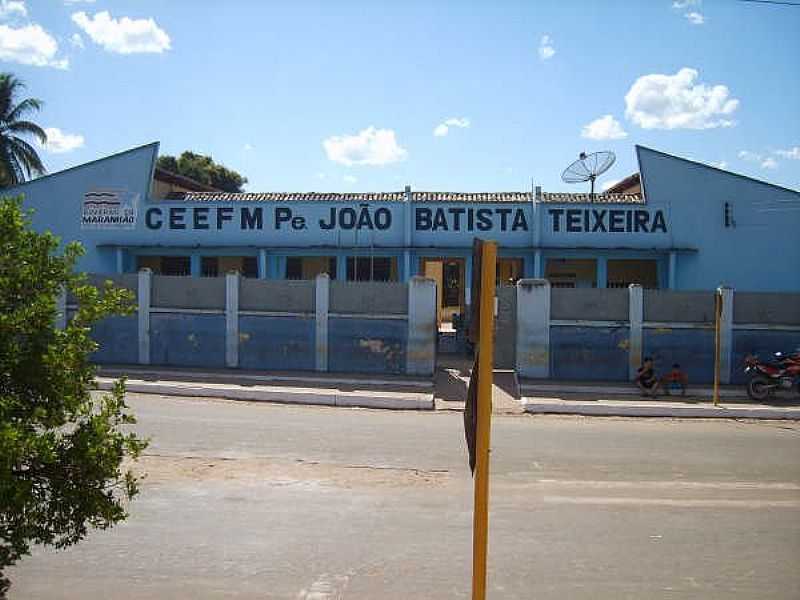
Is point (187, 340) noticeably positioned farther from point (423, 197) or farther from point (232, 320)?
point (423, 197)

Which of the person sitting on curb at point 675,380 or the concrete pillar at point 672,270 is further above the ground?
the concrete pillar at point 672,270

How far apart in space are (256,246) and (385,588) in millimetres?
18156

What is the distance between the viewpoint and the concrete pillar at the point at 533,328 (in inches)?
612

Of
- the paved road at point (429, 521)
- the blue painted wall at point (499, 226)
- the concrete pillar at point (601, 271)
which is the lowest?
the paved road at point (429, 521)

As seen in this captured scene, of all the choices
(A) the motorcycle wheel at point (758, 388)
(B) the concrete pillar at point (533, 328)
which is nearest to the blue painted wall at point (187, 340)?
(B) the concrete pillar at point (533, 328)

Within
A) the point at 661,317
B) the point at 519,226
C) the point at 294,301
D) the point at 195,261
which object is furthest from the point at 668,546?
the point at 195,261

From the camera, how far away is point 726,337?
50.6 ft

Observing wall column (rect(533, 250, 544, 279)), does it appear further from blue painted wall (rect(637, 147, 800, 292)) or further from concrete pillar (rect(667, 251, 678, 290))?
concrete pillar (rect(667, 251, 678, 290))

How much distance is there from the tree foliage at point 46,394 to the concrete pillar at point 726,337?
14.5 metres

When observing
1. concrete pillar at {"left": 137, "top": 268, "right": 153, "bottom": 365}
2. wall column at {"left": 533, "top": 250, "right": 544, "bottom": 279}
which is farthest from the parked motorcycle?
concrete pillar at {"left": 137, "top": 268, "right": 153, "bottom": 365}

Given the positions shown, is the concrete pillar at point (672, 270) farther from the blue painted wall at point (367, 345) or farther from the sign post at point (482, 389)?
the sign post at point (482, 389)

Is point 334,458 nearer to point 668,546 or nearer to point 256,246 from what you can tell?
point 668,546

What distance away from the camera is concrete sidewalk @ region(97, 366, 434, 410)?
1335 cm

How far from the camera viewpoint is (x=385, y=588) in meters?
4.92
